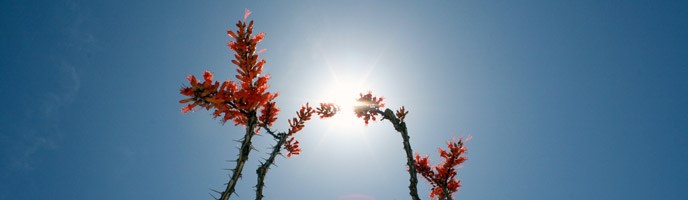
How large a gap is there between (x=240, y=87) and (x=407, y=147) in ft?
9.73

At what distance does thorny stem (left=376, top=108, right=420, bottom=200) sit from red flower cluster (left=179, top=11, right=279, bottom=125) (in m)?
2.52

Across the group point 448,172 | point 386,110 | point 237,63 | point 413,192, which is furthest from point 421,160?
point 237,63

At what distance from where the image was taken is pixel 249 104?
4.81 m

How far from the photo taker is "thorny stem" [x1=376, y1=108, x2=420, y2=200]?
554 centimetres

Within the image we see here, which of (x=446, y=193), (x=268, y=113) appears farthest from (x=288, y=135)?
(x=446, y=193)

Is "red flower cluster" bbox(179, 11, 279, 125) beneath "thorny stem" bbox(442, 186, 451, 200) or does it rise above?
beneath

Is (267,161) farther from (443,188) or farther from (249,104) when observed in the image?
(443,188)

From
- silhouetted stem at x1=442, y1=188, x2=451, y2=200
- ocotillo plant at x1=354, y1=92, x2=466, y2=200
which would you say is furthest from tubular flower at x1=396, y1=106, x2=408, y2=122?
silhouetted stem at x1=442, y1=188, x2=451, y2=200

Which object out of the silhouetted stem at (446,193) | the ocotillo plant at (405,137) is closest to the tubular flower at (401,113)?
the ocotillo plant at (405,137)

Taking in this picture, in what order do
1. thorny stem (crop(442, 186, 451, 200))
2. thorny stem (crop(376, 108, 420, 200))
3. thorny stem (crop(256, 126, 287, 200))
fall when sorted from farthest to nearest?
thorny stem (crop(442, 186, 451, 200)) < thorny stem (crop(376, 108, 420, 200)) < thorny stem (crop(256, 126, 287, 200))

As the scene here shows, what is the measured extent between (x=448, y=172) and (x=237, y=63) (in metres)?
6.94

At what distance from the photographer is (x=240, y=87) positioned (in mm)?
5031

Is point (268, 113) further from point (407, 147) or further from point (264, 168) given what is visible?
point (407, 147)

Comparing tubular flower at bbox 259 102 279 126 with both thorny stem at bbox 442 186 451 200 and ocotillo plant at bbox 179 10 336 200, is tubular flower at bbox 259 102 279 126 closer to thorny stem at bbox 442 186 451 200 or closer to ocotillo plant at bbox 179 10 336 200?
ocotillo plant at bbox 179 10 336 200
